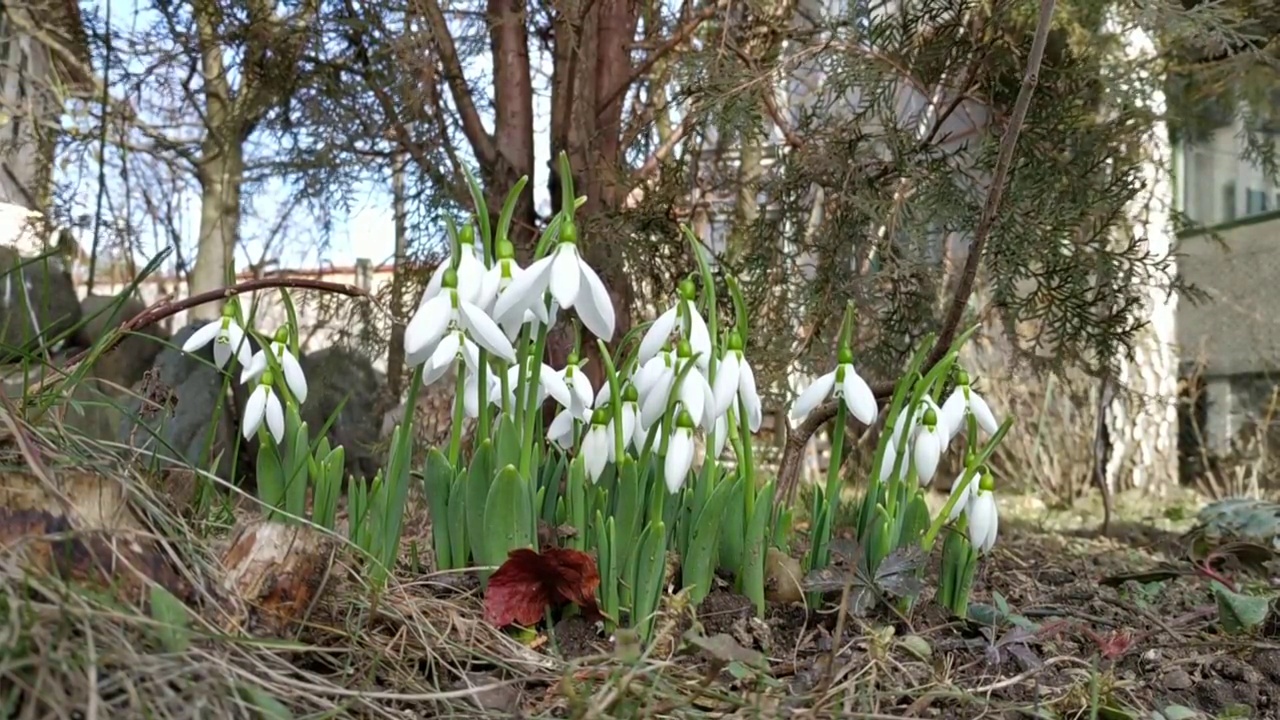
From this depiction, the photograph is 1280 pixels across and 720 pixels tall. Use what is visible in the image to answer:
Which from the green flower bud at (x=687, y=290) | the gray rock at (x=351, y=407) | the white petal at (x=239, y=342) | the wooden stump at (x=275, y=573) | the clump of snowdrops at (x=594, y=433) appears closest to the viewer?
the wooden stump at (x=275, y=573)

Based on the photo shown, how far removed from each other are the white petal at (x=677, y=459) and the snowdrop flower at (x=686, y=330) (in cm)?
11

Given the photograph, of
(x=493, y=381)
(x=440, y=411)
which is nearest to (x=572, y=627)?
(x=493, y=381)

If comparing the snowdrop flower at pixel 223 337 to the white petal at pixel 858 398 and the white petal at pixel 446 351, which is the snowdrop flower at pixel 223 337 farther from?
the white petal at pixel 858 398

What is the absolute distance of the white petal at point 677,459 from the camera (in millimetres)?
1275

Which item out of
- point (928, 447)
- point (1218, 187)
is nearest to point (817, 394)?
point (928, 447)

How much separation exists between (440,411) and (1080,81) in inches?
80.0

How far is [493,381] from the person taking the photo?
61.2 inches

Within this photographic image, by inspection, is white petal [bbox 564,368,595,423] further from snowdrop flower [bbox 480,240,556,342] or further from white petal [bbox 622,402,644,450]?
snowdrop flower [bbox 480,240,556,342]

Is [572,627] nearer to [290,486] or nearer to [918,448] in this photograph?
[290,486]

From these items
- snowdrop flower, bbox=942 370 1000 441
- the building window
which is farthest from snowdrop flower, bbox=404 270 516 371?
the building window

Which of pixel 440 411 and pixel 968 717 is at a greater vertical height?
pixel 440 411

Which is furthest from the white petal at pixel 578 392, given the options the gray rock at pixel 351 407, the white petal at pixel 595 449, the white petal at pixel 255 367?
the gray rock at pixel 351 407

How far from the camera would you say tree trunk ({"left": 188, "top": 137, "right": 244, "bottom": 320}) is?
4055 millimetres

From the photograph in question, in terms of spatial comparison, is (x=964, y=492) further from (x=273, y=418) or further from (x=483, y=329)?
(x=273, y=418)
